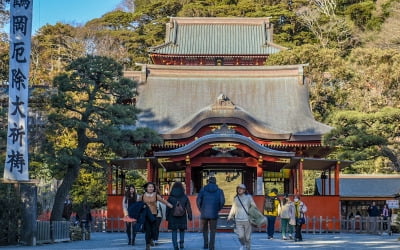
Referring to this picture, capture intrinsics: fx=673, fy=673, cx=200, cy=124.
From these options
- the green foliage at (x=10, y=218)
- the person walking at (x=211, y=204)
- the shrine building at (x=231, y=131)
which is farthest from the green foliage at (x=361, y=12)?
the green foliage at (x=10, y=218)

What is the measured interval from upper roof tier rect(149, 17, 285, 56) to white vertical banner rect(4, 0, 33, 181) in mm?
32824

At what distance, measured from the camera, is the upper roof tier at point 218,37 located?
50.2 m

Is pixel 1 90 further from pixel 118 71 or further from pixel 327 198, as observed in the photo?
pixel 327 198

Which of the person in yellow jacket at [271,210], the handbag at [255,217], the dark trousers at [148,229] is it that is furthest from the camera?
the person in yellow jacket at [271,210]

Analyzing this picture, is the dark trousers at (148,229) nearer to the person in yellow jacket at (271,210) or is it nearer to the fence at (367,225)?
the person in yellow jacket at (271,210)

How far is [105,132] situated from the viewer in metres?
20.9

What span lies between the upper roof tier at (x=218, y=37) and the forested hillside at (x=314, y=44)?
2691mm

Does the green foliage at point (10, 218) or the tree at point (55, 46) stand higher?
the tree at point (55, 46)

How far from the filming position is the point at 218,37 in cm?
5219

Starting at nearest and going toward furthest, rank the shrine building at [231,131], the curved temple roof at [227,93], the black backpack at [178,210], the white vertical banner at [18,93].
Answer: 1. the black backpack at [178,210]
2. the white vertical banner at [18,93]
3. the shrine building at [231,131]
4. the curved temple roof at [227,93]

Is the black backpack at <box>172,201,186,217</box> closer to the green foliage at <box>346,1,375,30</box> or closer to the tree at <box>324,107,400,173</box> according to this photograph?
the tree at <box>324,107,400,173</box>

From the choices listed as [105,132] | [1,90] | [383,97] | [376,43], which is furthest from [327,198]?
[376,43]

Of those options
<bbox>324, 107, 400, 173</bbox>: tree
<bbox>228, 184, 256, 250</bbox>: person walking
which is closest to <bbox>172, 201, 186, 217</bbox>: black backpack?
<bbox>228, 184, 256, 250</bbox>: person walking

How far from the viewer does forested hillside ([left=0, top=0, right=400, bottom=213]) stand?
101ft
